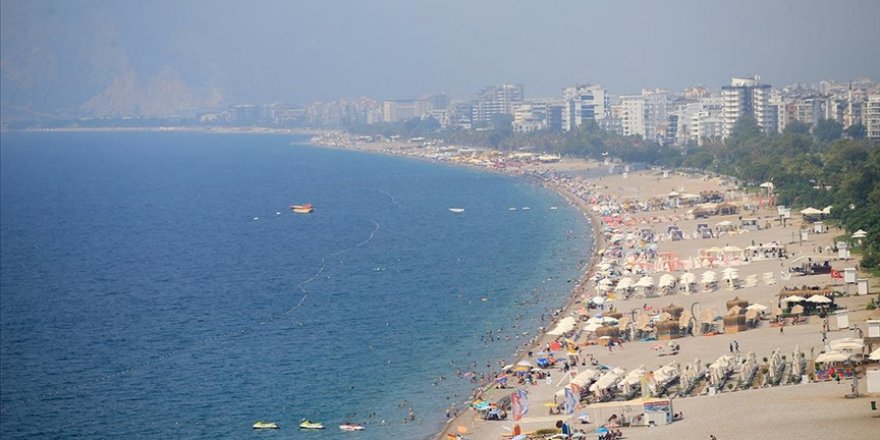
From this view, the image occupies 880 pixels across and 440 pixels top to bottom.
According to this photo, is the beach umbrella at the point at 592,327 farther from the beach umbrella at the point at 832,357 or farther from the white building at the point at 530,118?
the white building at the point at 530,118

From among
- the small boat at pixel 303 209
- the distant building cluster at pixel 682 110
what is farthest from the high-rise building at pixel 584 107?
the small boat at pixel 303 209

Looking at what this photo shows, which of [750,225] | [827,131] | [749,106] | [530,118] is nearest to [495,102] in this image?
[530,118]

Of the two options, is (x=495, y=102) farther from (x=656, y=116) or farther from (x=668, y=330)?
(x=668, y=330)

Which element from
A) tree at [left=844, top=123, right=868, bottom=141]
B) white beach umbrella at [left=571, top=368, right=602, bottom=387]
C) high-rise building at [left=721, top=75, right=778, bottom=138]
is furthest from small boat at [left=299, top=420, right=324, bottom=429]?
high-rise building at [left=721, top=75, right=778, bottom=138]

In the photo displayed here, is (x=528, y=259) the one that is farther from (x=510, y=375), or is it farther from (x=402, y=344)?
(x=510, y=375)

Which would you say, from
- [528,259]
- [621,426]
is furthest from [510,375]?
[528,259]
